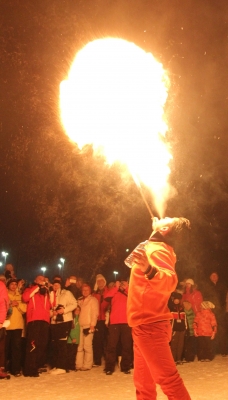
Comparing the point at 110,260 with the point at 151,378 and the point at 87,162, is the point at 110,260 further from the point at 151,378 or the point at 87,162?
the point at 151,378

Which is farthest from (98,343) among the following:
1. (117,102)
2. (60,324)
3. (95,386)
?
(117,102)

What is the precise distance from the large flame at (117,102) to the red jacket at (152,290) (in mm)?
2707

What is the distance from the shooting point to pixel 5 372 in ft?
27.0

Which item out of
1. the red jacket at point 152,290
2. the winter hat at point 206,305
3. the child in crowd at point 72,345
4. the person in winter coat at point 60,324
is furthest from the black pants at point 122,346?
the red jacket at point 152,290

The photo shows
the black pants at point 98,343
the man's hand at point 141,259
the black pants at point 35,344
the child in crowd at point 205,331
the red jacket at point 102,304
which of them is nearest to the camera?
the man's hand at point 141,259

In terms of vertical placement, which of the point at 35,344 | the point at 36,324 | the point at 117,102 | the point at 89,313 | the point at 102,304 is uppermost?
the point at 117,102

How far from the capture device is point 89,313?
954cm

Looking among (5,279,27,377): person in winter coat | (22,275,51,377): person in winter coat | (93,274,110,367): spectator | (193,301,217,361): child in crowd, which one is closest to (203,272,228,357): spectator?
(193,301,217,361): child in crowd

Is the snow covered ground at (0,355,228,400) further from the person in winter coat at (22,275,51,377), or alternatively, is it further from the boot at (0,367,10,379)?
the person in winter coat at (22,275,51,377)

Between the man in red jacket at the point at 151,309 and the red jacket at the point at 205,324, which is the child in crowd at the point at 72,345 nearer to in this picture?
the red jacket at the point at 205,324

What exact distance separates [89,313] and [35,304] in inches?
49.7

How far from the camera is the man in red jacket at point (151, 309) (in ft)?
14.5

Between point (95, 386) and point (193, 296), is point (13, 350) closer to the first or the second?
point (95, 386)

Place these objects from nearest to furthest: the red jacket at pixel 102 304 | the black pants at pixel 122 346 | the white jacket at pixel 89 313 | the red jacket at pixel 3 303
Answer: the red jacket at pixel 3 303 → the black pants at pixel 122 346 → the white jacket at pixel 89 313 → the red jacket at pixel 102 304
